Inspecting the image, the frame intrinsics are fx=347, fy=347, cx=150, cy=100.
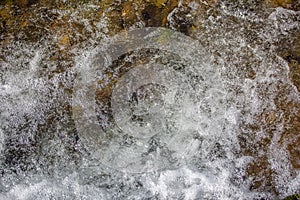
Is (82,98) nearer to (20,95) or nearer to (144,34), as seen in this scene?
(20,95)

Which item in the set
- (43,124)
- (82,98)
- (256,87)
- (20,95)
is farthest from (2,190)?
(256,87)

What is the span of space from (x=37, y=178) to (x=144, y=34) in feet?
5.33

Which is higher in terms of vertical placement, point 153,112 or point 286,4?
point 286,4

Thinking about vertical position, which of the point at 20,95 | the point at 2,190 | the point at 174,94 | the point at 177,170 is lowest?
the point at 2,190

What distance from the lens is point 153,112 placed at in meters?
3.09

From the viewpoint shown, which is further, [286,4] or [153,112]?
[286,4]

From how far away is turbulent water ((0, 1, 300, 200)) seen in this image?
297 cm

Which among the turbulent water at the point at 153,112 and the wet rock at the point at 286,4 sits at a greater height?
the wet rock at the point at 286,4

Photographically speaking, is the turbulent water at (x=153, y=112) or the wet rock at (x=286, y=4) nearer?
the turbulent water at (x=153, y=112)

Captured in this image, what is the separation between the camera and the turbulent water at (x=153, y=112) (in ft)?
9.75

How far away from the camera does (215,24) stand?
338 centimetres

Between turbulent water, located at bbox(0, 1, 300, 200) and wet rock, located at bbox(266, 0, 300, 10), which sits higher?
wet rock, located at bbox(266, 0, 300, 10)

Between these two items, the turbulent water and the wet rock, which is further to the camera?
the wet rock

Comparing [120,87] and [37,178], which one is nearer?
[37,178]
